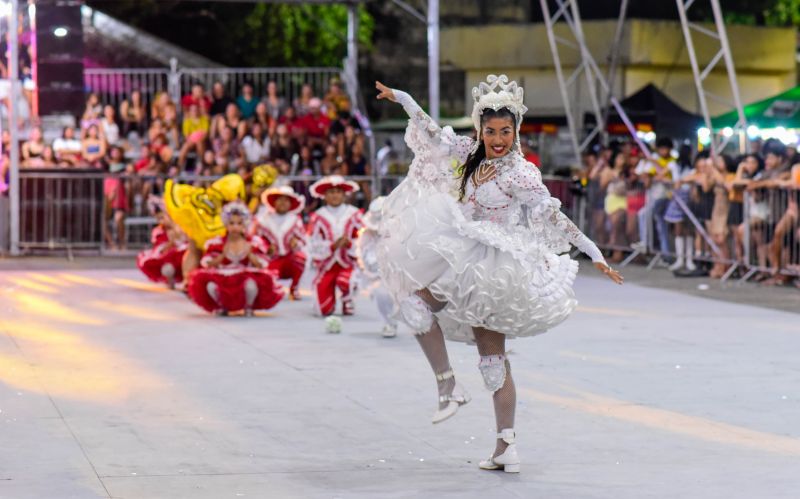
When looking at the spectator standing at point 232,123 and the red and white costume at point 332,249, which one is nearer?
the red and white costume at point 332,249

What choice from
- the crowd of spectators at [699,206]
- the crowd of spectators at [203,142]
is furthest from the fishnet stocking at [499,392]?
the crowd of spectators at [203,142]

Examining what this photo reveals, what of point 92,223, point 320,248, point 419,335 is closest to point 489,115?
point 419,335

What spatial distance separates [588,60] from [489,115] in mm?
16631

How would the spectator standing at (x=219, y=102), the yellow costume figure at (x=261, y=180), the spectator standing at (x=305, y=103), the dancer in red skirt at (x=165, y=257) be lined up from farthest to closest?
the spectator standing at (x=305, y=103) < the spectator standing at (x=219, y=102) < the dancer in red skirt at (x=165, y=257) < the yellow costume figure at (x=261, y=180)

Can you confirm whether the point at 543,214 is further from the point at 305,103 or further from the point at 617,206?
the point at 305,103

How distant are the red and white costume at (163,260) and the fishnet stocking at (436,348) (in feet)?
31.5

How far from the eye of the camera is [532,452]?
7758 mm

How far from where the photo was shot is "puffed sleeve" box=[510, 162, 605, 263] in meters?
7.36

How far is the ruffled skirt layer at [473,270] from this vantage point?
7.18m

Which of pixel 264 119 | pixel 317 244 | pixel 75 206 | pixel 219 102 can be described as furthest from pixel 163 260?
pixel 219 102

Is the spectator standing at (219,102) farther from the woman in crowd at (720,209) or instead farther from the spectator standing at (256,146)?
the woman in crowd at (720,209)

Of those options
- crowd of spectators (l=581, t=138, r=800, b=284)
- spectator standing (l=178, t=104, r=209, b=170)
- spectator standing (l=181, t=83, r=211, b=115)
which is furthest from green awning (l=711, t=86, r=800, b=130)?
spectator standing (l=181, t=83, r=211, b=115)

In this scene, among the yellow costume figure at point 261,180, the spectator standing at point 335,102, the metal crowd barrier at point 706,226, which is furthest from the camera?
the spectator standing at point 335,102

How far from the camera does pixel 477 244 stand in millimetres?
7258
